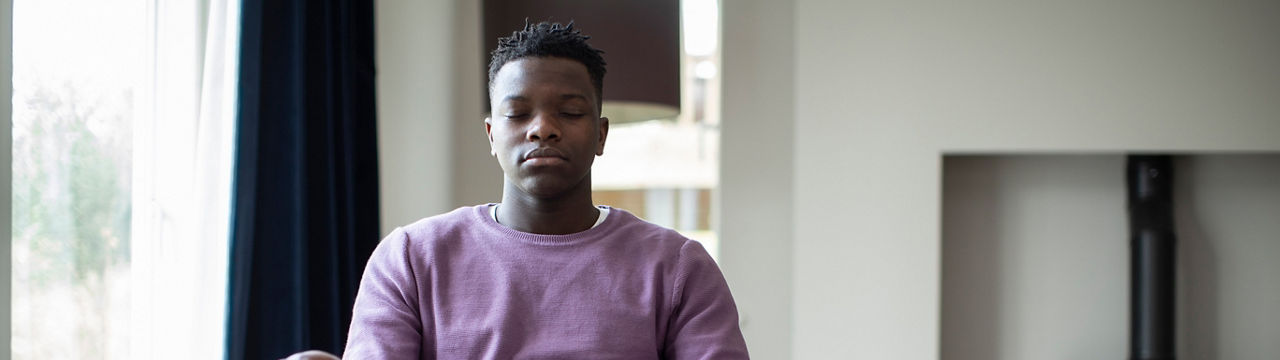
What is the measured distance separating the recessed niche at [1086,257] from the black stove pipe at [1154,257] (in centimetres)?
13

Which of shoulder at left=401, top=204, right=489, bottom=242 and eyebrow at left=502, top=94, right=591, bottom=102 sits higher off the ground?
eyebrow at left=502, top=94, right=591, bottom=102

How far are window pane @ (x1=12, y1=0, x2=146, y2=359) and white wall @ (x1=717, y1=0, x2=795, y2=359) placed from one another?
66.1 inches

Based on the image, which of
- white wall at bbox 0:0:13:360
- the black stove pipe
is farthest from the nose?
the black stove pipe

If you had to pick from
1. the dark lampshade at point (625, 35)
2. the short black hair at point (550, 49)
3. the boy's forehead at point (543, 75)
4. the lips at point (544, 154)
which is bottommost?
the lips at point (544, 154)

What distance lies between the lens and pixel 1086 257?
10.2 ft

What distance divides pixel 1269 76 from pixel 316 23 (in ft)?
7.95

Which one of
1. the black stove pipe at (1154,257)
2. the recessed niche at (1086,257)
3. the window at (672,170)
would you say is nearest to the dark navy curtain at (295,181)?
the window at (672,170)

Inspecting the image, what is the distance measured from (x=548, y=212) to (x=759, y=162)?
2.06m

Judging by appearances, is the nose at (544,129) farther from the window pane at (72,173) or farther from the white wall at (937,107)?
the white wall at (937,107)

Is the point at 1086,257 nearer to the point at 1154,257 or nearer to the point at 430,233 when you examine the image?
the point at 1154,257

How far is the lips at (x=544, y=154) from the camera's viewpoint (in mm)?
1016

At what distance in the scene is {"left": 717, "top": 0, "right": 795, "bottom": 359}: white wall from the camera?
3.06 m

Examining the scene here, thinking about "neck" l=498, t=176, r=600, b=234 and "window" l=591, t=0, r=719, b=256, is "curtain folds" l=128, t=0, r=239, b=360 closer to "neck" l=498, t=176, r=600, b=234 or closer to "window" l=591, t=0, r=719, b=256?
"neck" l=498, t=176, r=600, b=234

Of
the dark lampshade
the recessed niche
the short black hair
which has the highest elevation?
the dark lampshade
